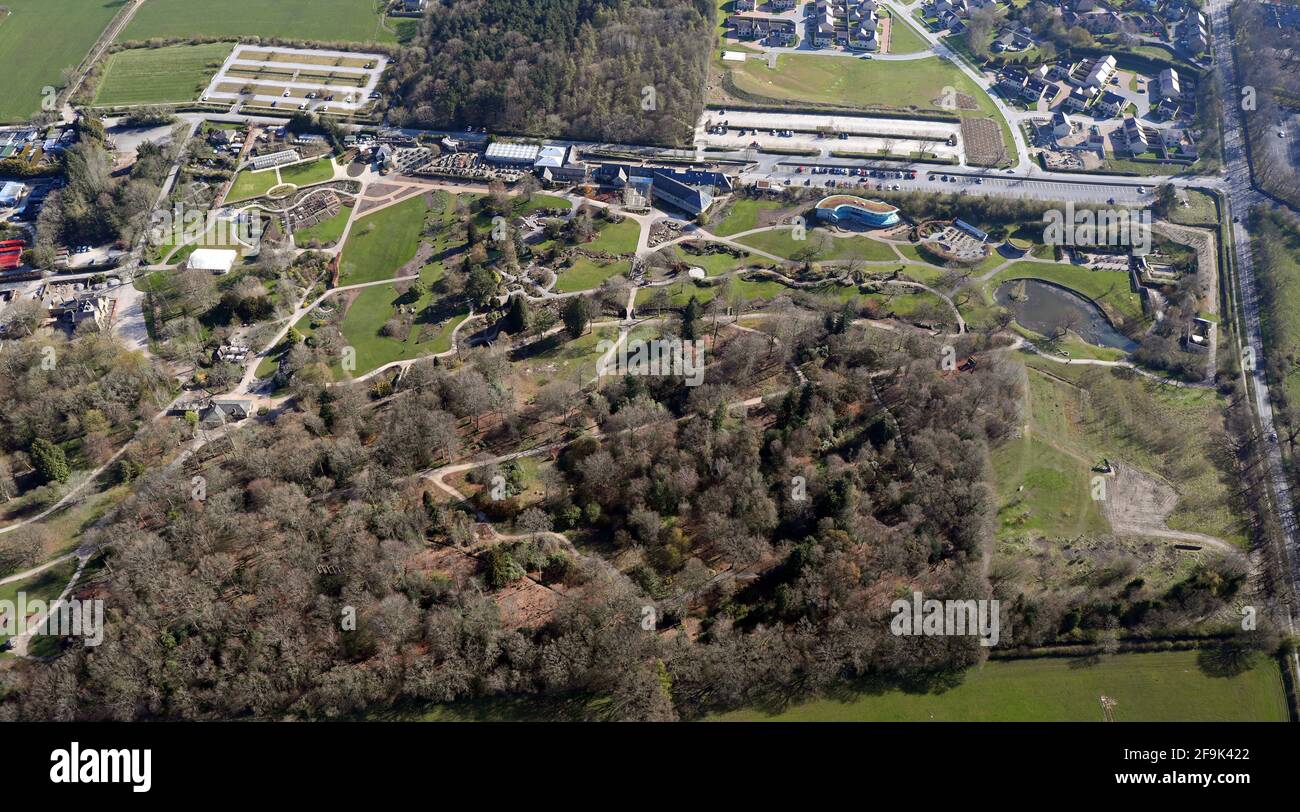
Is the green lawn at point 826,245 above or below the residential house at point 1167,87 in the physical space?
below

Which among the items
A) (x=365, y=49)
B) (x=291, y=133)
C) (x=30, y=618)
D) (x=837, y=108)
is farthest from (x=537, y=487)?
(x=365, y=49)

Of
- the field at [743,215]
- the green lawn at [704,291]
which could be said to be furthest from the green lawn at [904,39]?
the green lawn at [704,291]

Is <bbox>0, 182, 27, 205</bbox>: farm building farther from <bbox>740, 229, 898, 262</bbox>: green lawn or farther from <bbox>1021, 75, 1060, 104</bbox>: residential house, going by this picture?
<bbox>1021, 75, 1060, 104</bbox>: residential house

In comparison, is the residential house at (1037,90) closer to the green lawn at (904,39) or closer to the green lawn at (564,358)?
the green lawn at (904,39)

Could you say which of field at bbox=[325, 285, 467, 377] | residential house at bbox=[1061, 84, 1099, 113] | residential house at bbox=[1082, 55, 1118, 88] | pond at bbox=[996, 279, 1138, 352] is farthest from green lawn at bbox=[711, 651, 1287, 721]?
residential house at bbox=[1082, 55, 1118, 88]

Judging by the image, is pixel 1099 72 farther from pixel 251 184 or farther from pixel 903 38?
pixel 251 184

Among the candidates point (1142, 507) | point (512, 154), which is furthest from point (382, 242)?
point (1142, 507)
